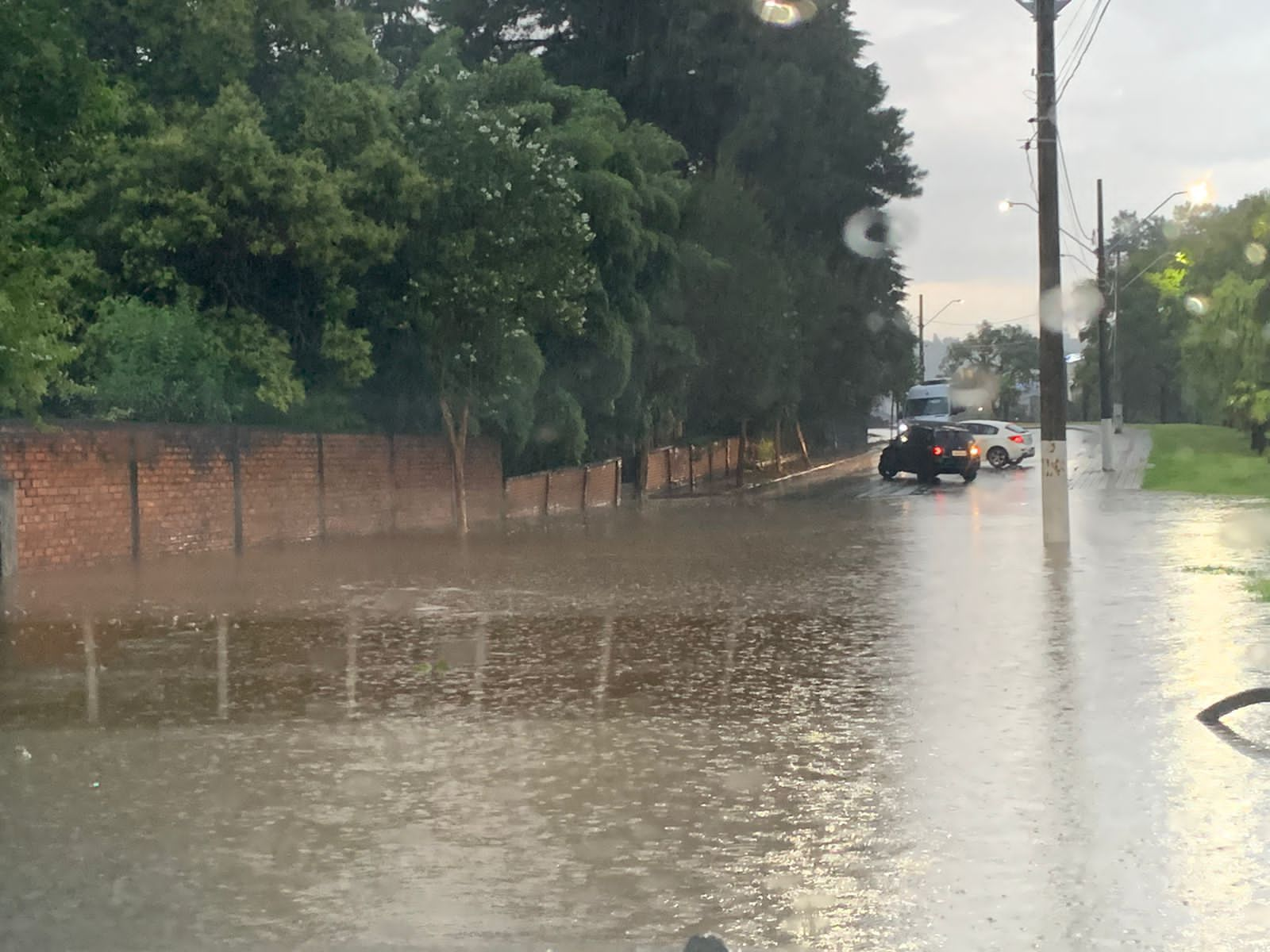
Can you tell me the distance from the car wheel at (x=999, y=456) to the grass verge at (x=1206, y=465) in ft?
16.1

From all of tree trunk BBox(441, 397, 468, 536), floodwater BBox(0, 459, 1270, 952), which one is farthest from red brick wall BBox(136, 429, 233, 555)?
floodwater BBox(0, 459, 1270, 952)

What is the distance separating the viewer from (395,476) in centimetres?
3434

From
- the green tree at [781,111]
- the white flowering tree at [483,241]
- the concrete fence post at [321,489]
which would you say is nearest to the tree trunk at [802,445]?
the green tree at [781,111]

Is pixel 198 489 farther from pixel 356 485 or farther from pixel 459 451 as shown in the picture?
pixel 459 451

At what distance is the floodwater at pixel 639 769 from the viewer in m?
6.33

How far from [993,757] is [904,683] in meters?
2.77

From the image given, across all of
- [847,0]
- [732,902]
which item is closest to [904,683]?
[732,902]

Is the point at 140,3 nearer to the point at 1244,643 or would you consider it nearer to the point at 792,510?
the point at 792,510

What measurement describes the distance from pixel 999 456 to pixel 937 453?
10.1 m

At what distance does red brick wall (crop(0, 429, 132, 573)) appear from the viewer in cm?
2272

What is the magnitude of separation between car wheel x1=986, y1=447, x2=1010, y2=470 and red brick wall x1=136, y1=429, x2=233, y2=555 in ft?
123

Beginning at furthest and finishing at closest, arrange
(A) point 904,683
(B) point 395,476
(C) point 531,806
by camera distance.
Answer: (B) point 395,476, (A) point 904,683, (C) point 531,806

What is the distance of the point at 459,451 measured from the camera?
34906 mm

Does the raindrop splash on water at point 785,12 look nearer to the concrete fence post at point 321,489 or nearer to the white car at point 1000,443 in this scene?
the white car at point 1000,443
